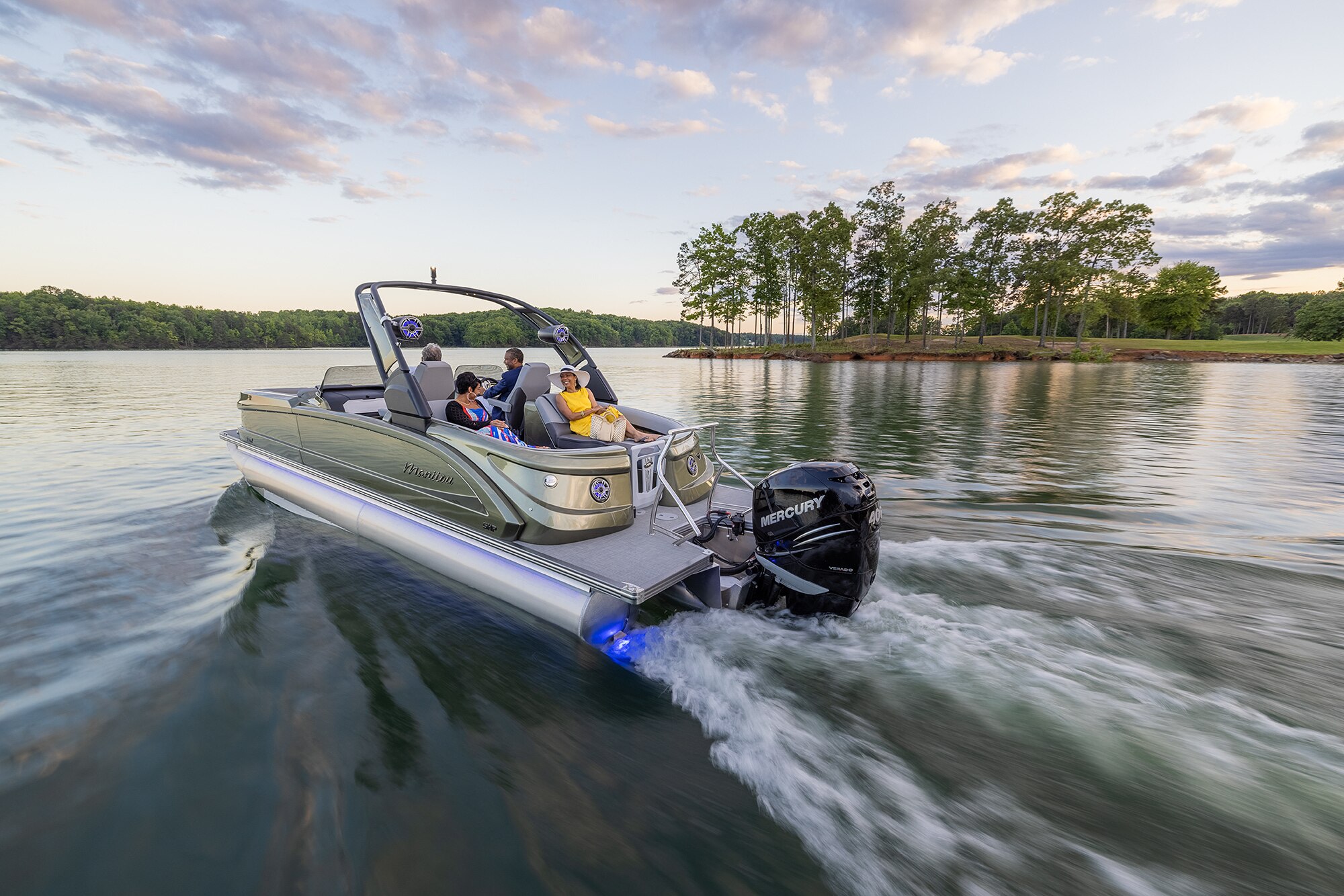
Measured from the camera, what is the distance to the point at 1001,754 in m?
2.55

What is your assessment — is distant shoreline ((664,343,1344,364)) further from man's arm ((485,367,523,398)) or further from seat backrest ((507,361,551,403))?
seat backrest ((507,361,551,403))

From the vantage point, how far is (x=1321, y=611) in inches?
146

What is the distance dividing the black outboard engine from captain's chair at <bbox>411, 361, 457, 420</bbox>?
3.30 meters

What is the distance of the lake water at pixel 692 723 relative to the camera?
210cm

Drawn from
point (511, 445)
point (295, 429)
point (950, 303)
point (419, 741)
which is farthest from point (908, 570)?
point (950, 303)

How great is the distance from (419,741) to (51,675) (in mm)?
2434

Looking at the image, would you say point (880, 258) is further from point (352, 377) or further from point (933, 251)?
point (352, 377)

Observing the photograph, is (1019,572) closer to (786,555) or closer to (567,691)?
(786,555)

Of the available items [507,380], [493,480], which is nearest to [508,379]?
[507,380]

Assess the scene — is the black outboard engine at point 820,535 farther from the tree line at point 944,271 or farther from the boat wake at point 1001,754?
the tree line at point 944,271

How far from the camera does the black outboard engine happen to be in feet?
10.5

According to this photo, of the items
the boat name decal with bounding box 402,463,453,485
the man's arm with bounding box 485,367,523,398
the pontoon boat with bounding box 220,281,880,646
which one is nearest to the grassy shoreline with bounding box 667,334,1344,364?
the man's arm with bounding box 485,367,523,398

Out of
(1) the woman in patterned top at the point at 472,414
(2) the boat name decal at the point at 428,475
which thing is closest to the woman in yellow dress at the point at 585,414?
(1) the woman in patterned top at the point at 472,414

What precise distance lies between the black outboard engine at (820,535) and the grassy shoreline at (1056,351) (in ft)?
150
